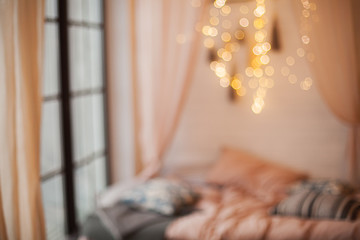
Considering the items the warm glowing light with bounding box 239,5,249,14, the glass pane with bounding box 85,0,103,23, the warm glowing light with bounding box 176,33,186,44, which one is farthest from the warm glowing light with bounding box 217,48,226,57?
the glass pane with bounding box 85,0,103,23

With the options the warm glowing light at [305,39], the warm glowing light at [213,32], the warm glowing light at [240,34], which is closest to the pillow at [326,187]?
the warm glowing light at [305,39]

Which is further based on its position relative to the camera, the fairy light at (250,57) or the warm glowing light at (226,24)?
the warm glowing light at (226,24)

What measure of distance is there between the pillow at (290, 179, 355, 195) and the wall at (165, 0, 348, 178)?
0.38 metres

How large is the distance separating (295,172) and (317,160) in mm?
216

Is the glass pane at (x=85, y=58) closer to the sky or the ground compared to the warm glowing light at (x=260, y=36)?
closer to the ground

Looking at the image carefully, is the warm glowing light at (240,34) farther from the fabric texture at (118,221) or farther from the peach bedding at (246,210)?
the fabric texture at (118,221)

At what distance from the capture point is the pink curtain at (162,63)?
12.2 feet

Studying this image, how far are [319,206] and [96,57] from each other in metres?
2.30

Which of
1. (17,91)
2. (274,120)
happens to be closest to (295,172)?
(274,120)

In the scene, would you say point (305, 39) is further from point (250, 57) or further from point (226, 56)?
point (226, 56)

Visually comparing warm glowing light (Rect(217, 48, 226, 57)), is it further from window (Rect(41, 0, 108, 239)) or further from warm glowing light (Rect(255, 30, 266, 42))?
window (Rect(41, 0, 108, 239))

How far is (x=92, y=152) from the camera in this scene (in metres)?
4.22

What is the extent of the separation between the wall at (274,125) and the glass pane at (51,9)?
53.4 inches

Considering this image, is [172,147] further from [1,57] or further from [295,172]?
[1,57]
